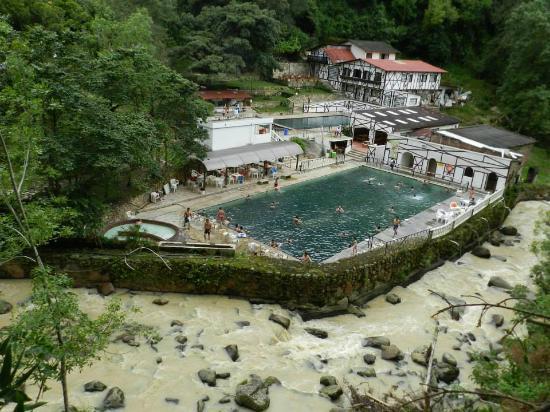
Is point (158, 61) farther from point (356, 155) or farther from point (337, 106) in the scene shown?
point (337, 106)

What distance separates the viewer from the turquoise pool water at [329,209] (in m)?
25.7

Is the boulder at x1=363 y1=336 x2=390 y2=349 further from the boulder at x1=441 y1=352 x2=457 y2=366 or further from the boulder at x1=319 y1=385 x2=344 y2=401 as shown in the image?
→ the boulder at x1=319 y1=385 x2=344 y2=401

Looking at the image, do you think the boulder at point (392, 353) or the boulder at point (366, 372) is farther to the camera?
the boulder at point (392, 353)

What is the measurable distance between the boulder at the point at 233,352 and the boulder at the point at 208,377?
44.7 inches

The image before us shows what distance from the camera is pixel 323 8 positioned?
68938mm

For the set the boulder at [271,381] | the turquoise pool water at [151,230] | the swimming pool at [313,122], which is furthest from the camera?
the swimming pool at [313,122]

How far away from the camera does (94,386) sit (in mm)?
14359

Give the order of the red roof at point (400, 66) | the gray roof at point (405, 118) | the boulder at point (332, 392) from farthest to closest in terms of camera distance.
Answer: the red roof at point (400, 66)
the gray roof at point (405, 118)
the boulder at point (332, 392)

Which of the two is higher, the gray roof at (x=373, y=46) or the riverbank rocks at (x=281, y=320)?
the gray roof at (x=373, y=46)

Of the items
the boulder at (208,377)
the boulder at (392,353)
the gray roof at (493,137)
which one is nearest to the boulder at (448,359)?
the boulder at (392,353)

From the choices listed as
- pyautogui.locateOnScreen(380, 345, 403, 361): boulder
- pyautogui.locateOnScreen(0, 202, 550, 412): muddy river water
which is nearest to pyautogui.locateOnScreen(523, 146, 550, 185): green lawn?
pyautogui.locateOnScreen(0, 202, 550, 412): muddy river water

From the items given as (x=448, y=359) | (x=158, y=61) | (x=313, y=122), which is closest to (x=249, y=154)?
(x=158, y=61)

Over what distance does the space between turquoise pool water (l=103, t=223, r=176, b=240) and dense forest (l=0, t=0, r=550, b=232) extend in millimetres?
1847

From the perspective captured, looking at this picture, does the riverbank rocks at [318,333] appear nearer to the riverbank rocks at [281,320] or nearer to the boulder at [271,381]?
the riverbank rocks at [281,320]
